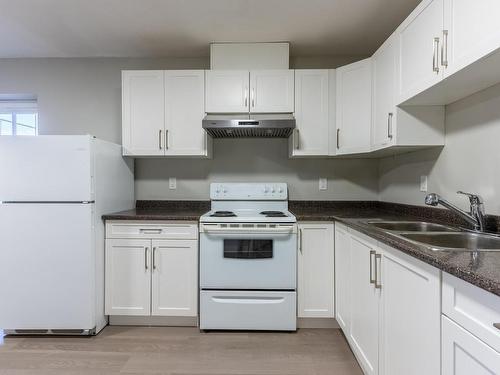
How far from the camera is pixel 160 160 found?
289cm

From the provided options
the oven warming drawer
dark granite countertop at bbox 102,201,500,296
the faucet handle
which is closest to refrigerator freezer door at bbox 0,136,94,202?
dark granite countertop at bbox 102,201,500,296

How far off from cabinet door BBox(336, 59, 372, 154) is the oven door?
33.5 inches

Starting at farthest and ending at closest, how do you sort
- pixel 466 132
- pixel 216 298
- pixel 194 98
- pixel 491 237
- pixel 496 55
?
pixel 194 98 → pixel 216 298 → pixel 466 132 → pixel 491 237 → pixel 496 55

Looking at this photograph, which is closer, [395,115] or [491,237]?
[491,237]

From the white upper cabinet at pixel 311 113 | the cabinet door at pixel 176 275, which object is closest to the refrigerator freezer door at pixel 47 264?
the cabinet door at pixel 176 275

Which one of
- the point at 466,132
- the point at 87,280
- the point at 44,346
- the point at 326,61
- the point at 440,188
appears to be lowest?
the point at 44,346

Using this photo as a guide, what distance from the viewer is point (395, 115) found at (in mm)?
1849

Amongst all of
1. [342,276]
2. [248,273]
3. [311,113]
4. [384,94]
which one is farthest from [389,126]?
[248,273]

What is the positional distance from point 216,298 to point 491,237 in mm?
1759

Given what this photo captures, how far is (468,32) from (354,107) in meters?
1.15

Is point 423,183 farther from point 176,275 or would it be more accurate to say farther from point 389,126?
point 176,275

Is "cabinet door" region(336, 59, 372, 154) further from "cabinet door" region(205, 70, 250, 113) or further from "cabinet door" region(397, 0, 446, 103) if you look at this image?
"cabinet door" region(205, 70, 250, 113)

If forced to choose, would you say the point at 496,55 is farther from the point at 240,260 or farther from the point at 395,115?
the point at 240,260

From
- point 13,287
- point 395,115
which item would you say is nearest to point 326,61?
point 395,115
